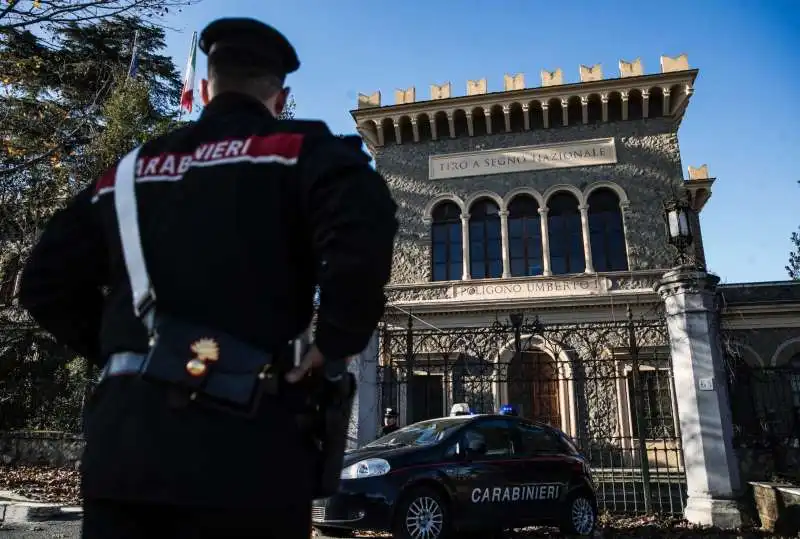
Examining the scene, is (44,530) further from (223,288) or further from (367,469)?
(223,288)

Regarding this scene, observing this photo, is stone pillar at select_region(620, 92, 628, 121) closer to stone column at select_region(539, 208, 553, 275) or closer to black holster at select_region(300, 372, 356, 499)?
stone column at select_region(539, 208, 553, 275)

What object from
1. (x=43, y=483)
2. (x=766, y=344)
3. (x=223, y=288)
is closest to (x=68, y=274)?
(x=223, y=288)

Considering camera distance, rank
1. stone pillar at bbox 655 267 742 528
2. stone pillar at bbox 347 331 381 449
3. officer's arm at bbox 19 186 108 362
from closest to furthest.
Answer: officer's arm at bbox 19 186 108 362
stone pillar at bbox 655 267 742 528
stone pillar at bbox 347 331 381 449

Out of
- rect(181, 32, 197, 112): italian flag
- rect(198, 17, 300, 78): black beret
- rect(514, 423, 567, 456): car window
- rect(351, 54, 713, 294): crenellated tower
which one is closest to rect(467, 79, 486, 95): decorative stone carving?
rect(351, 54, 713, 294): crenellated tower

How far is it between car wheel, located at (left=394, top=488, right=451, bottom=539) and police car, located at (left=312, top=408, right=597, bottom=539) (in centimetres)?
1

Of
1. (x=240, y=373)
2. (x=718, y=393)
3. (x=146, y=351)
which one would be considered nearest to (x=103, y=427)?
(x=146, y=351)

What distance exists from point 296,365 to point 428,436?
644cm

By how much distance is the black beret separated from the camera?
1.93m

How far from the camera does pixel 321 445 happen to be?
5.44 ft

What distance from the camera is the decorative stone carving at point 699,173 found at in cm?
2106

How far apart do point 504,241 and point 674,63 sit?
889 centimetres

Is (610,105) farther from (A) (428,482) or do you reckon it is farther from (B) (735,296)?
(A) (428,482)

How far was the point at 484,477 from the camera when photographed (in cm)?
730

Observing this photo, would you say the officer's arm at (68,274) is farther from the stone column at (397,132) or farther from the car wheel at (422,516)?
the stone column at (397,132)
